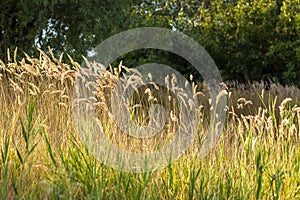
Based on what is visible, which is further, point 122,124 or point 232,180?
point 122,124

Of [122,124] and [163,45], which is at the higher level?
[163,45]

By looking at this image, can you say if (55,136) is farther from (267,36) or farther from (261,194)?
(267,36)

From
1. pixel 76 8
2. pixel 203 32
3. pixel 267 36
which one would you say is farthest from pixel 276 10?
pixel 76 8

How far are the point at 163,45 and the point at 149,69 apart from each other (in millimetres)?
744

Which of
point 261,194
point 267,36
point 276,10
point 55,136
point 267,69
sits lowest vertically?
point 261,194

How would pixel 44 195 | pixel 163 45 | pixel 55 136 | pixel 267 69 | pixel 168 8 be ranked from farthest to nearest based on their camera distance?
pixel 168 8, pixel 267 69, pixel 163 45, pixel 55 136, pixel 44 195

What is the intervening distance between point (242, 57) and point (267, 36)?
35.7 inches

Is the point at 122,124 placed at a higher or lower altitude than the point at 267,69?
lower

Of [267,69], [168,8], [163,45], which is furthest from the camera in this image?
[168,8]

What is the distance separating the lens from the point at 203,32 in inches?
533

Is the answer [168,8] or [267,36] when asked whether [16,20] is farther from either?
[168,8]

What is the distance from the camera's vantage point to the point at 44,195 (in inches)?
106

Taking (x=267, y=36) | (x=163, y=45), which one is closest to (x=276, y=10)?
(x=267, y=36)

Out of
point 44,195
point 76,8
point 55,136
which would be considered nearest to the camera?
point 44,195
